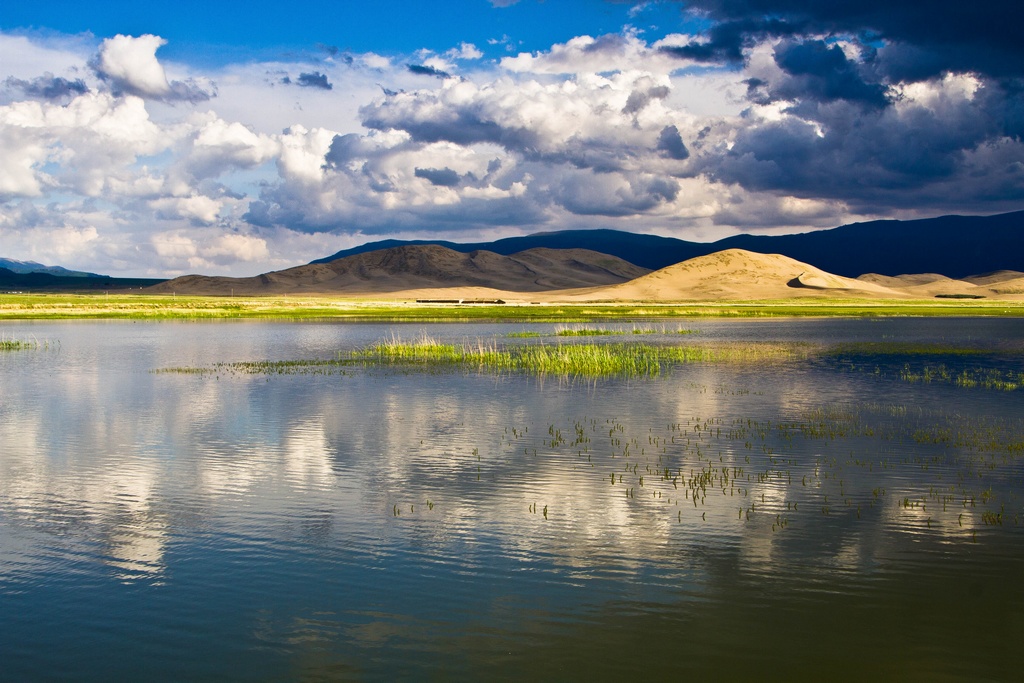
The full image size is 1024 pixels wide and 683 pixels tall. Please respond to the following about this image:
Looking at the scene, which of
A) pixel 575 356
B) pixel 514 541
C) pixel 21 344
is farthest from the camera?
pixel 21 344

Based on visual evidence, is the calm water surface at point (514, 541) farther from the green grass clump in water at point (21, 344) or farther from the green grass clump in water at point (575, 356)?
the green grass clump in water at point (21, 344)

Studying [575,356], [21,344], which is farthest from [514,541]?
[21,344]

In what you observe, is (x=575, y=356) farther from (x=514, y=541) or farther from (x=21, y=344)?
(x=21, y=344)

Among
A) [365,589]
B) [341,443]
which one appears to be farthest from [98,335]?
[365,589]

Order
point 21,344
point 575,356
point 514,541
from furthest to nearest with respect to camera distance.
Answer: point 21,344 → point 575,356 → point 514,541

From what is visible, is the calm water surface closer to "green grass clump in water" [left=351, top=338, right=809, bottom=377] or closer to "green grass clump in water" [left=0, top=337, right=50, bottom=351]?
"green grass clump in water" [left=351, top=338, right=809, bottom=377]

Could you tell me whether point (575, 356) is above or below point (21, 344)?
below

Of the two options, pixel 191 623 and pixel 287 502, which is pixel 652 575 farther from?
pixel 287 502

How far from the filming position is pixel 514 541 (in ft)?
50.6

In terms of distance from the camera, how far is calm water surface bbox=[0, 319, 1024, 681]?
1109 centimetres

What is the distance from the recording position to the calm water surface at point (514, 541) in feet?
36.4

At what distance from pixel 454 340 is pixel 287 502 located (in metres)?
53.3

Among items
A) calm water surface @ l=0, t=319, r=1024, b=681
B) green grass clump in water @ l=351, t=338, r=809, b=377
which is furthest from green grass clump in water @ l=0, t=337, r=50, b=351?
calm water surface @ l=0, t=319, r=1024, b=681

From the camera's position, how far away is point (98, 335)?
7838cm
